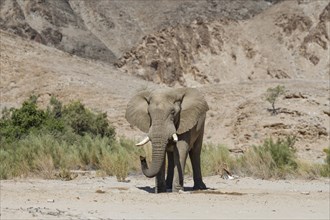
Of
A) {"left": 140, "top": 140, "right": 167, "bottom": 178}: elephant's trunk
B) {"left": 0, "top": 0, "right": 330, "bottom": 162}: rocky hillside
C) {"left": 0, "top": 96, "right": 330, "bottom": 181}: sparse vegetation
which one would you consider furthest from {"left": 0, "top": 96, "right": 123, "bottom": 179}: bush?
{"left": 0, "top": 0, "right": 330, "bottom": 162}: rocky hillside

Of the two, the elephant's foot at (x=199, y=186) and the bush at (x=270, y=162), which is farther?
the bush at (x=270, y=162)

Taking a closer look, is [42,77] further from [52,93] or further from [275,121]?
[275,121]

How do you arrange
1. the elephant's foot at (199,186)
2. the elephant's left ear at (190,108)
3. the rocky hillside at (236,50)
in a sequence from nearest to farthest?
the elephant's left ear at (190,108)
the elephant's foot at (199,186)
the rocky hillside at (236,50)

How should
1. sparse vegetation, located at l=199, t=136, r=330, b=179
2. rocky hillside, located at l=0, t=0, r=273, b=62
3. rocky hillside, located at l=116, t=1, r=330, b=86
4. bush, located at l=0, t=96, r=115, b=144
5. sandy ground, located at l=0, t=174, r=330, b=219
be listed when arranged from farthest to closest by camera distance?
rocky hillside, located at l=0, t=0, r=273, b=62
rocky hillside, located at l=116, t=1, r=330, b=86
bush, located at l=0, t=96, r=115, b=144
sparse vegetation, located at l=199, t=136, r=330, b=179
sandy ground, located at l=0, t=174, r=330, b=219

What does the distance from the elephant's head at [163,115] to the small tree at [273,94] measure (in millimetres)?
19757

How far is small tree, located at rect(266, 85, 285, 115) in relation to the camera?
30.5m

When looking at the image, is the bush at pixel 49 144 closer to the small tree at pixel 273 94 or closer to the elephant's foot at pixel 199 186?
the elephant's foot at pixel 199 186

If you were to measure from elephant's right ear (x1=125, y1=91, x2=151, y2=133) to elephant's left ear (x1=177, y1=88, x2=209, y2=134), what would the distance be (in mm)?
591

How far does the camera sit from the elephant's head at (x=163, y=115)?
1012 cm

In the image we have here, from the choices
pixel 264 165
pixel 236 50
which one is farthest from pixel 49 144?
pixel 236 50

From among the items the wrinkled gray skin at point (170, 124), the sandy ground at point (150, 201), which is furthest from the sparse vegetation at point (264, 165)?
the wrinkled gray skin at point (170, 124)

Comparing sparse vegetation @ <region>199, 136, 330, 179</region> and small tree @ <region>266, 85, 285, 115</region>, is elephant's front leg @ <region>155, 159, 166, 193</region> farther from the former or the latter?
small tree @ <region>266, 85, 285, 115</region>

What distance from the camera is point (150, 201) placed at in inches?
356

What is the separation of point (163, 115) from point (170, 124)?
0.61 ft
